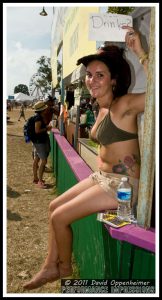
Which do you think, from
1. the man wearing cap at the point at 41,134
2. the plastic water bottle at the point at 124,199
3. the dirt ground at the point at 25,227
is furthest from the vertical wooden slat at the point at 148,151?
the man wearing cap at the point at 41,134

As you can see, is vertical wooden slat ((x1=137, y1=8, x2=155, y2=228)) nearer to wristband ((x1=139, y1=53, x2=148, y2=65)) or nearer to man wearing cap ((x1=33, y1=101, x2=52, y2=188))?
wristband ((x1=139, y1=53, x2=148, y2=65))

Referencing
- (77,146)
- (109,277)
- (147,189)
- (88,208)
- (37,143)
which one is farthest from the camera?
(37,143)

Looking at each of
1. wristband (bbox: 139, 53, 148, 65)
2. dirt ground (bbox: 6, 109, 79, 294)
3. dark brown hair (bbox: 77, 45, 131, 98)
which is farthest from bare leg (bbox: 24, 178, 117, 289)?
dirt ground (bbox: 6, 109, 79, 294)

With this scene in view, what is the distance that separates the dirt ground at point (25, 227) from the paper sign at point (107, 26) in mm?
2610

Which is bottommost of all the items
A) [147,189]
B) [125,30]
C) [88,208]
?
[88,208]

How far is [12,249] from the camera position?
4.35 meters

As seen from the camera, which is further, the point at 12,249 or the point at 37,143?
the point at 37,143

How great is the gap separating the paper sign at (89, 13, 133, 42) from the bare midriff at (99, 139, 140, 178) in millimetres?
751

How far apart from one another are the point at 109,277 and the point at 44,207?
3712 millimetres

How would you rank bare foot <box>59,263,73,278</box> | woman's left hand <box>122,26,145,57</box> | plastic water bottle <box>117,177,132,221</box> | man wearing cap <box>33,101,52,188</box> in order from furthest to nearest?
man wearing cap <box>33,101,52,188</box>, bare foot <box>59,263,73,278</box>, woman's left hand <box>122,26,145,57</box>, plastic water bottle <box>117,177,132,221</box>

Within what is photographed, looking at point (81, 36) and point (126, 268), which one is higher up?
point (81, 36)

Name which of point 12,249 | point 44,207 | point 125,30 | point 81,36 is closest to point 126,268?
point 125,30

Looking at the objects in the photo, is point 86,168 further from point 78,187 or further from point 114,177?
point 114,177

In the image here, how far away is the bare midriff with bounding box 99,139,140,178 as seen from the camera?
2256mm
